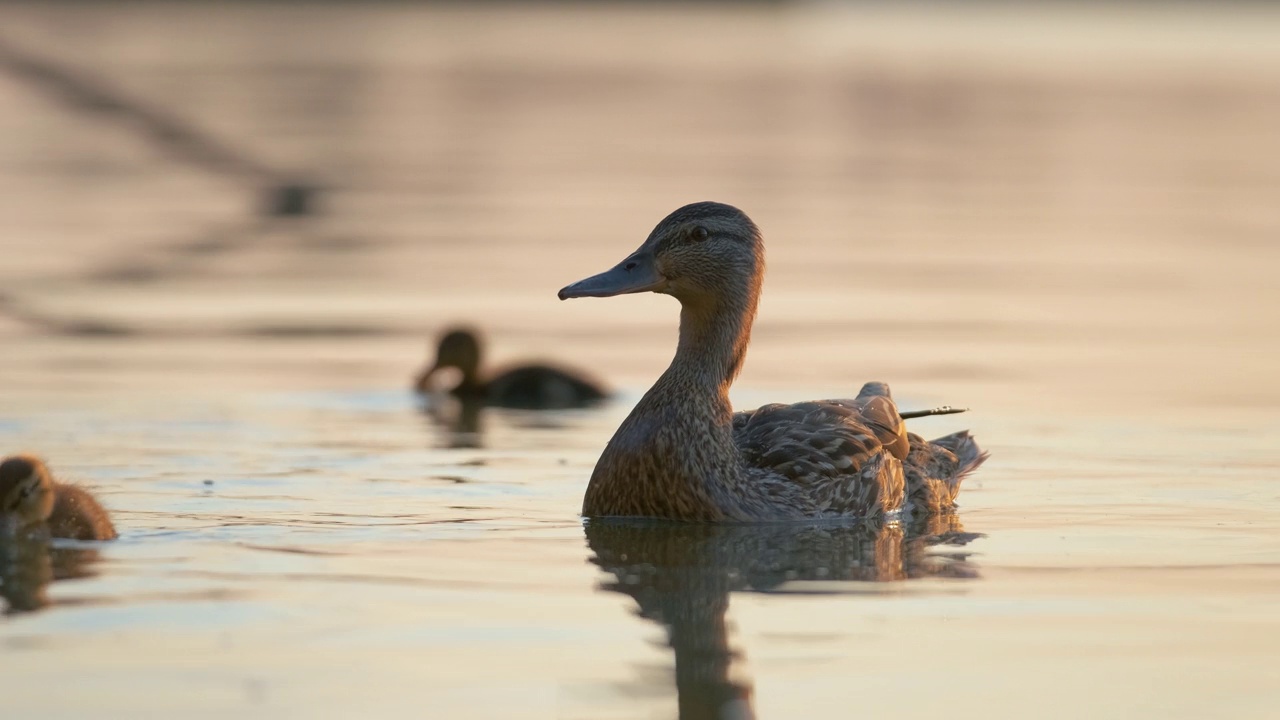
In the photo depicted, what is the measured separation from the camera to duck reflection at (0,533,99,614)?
6211 mm

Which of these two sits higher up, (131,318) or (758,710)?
(131,318)

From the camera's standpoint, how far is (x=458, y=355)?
38.9ft

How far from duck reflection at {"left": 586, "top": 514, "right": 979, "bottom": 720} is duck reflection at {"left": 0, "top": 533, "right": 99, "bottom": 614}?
1523 mm

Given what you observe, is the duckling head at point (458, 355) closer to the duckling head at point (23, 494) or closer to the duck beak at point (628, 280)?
the duck beak at point (628, 280)

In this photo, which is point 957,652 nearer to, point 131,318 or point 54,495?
point 54,495

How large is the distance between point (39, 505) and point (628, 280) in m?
2.19

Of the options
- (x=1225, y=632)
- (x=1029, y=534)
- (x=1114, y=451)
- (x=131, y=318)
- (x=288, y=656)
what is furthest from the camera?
(x=131, y=318)

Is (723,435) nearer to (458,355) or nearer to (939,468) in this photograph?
(939,468)

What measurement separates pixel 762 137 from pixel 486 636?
2202 centimetres

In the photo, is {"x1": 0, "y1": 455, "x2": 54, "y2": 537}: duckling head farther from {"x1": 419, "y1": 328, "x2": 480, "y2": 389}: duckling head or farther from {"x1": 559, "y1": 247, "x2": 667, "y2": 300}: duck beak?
{"x1": 419, "y1": 328, "x2": 480, "y2": 389}: duckling head

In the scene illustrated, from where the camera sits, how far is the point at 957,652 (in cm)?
586

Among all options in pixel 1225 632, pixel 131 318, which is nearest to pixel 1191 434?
pixel 1225 632

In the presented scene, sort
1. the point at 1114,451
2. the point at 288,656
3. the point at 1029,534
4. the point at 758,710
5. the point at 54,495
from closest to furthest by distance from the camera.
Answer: the point at 758,710, the point at 288,656, the point at 54,495, the point at 1029,534, the point at 1114,451

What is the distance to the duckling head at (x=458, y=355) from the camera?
38.7 ft
